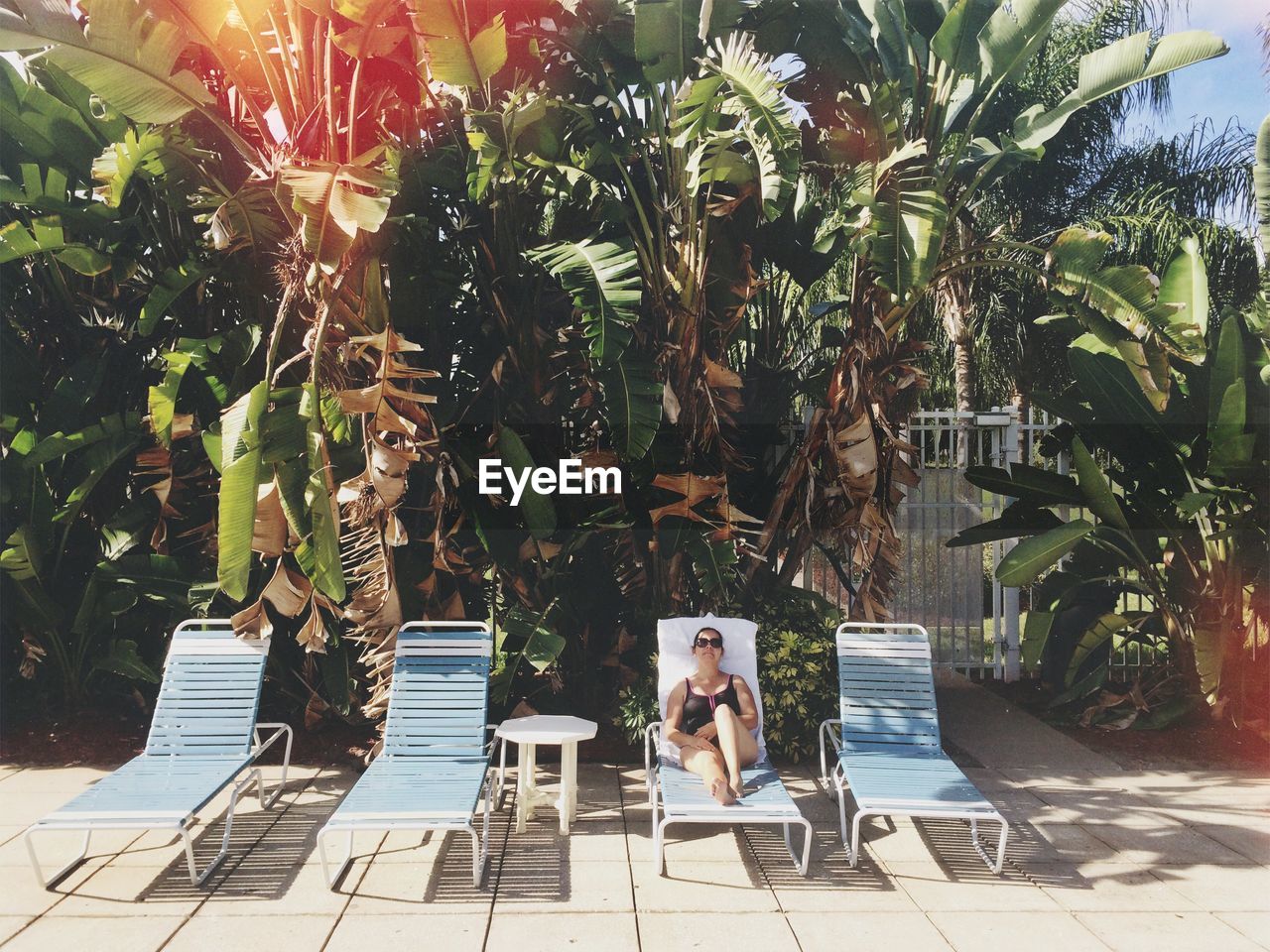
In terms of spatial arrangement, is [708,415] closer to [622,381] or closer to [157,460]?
[622,381]

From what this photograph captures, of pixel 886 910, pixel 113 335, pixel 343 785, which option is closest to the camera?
pixel 886 910

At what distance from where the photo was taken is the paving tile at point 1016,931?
13.8ft

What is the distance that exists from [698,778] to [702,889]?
769 mm

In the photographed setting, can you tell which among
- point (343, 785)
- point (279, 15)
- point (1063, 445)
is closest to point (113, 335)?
point (279, 15)

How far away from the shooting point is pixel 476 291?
730 cm

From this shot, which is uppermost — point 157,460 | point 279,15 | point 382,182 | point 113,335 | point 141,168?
point 279,15

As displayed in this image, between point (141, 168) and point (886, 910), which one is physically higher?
point (141, 168)

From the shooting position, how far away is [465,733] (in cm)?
593

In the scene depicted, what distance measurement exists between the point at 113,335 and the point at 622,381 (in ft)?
14.2

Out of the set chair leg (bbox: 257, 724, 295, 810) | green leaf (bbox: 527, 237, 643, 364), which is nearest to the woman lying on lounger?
green leaf (bbox: 527, 237, 643, 364)

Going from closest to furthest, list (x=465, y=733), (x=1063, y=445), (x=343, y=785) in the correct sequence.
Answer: (x=465, y=733), (x=343, y=785), (x=1063, y=445)

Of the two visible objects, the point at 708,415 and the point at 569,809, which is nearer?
the point at 569,809

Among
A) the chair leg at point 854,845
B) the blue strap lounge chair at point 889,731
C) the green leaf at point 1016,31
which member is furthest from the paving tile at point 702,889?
the green leaf at point 1016,31

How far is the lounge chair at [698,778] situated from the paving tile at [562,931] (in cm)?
59
